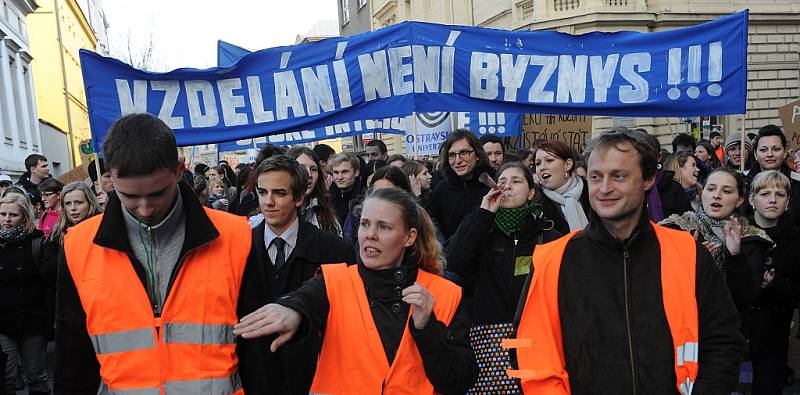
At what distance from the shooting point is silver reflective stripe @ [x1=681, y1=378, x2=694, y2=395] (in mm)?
2529

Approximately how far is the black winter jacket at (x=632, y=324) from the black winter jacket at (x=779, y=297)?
8.00 ft

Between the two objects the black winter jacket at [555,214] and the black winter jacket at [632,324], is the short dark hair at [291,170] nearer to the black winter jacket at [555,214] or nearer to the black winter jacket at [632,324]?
the black winter jacket at [555,214]

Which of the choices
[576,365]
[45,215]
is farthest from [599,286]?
[45,215]

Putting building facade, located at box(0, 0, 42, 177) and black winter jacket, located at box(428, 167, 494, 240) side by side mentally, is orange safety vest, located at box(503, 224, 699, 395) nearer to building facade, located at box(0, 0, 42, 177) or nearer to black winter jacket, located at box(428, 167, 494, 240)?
black winter jacket, located at box(428, 167, 494, 240)

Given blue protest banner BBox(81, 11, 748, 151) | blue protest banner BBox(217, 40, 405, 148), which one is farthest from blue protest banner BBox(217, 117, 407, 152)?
blue protest banner BBox(81, 11, 748, 151)

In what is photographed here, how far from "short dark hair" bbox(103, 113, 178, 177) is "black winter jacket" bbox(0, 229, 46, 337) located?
438cm

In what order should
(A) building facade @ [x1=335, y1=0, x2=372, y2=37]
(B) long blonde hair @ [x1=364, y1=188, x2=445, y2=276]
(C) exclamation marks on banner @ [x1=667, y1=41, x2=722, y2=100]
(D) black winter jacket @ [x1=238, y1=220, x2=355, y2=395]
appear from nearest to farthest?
(D) black winter jacket @ [x1=238, y1=220, x2=355, y2=395] → (B) long blonde hair @ [x1=364, y1=188, x2=445, y2=276] → (C) exclamation marks on banner @ [x1=667, y1=41, x2=722, y2=100] → (A) building facade @ [x1=335, y1=0, x2=372, y2=37]

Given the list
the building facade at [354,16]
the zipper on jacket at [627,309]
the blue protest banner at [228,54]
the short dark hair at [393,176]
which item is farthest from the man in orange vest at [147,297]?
the building facade at [354,16]

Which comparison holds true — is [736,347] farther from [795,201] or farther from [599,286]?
[795,201]

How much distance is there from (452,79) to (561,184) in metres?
2.46

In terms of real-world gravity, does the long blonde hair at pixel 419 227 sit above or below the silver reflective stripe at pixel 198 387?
above

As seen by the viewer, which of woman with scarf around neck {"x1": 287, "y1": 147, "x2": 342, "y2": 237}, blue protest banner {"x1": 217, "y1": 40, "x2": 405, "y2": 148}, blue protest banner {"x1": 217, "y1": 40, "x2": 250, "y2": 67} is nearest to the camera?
woman with scarf around neck {"x1": 287, "y1": 147, "x2": 342, "y2": 237}

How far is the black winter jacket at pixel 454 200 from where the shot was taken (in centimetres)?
586

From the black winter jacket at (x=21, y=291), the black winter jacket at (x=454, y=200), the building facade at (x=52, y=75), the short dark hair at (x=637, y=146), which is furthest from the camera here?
the building facade at (x=52, y=75)
